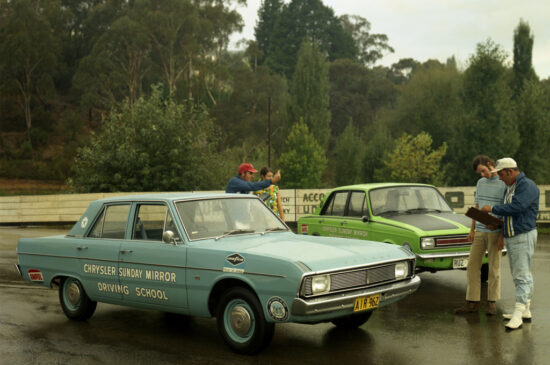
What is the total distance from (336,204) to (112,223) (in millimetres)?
4909

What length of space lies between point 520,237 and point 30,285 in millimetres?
7971

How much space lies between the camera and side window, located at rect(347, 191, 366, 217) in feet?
36.2

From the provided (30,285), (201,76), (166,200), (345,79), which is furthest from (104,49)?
(166,200)

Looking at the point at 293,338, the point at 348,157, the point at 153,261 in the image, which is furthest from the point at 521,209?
the point at 348,157

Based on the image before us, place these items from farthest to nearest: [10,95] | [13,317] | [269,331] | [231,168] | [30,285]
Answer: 1. [10,95]
2. [231,168]
3. [30,285]
4. [13,317]
5. [269,331]

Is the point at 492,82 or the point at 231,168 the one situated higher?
the point at 492,82

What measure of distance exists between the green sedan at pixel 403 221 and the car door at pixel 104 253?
424 cm

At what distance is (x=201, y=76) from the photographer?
62562 mm

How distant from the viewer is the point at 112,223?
305 inches

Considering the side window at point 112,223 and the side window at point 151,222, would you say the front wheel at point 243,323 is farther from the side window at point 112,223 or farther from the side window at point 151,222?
the side window at point 112,223

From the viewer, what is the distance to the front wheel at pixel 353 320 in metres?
7.32

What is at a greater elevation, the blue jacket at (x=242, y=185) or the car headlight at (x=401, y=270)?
the blue jacket at (x=242, y=185)

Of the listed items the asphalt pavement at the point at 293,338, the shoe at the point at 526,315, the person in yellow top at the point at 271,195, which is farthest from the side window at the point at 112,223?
the shoe at the point at 526,315

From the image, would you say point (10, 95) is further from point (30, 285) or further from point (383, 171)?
point (30, 285)
